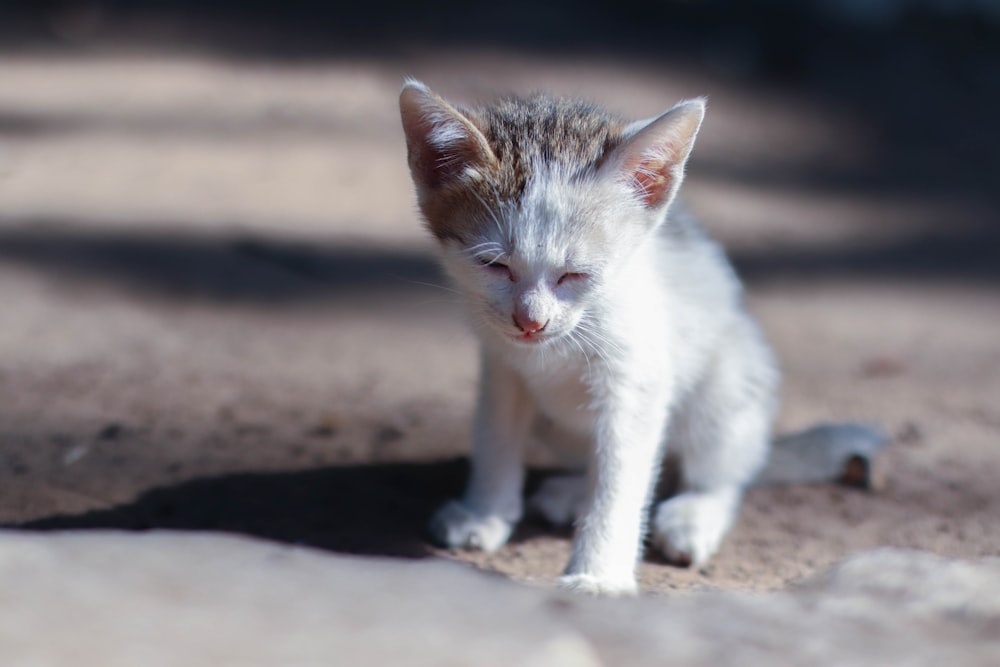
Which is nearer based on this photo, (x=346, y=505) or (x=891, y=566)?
(x=891, y=566)

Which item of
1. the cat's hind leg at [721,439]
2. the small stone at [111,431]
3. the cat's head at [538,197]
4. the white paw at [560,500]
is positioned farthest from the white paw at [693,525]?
the small stone at [111,431]

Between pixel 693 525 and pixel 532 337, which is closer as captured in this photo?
pixel 532 337

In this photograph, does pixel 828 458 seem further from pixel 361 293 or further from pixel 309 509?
pixel 361 293

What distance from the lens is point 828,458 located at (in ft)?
10.5

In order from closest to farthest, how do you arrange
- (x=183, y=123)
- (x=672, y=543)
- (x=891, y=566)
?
1. (x=891, y=566)
2. (x=672, y=543)
3. (x=183, y=123)

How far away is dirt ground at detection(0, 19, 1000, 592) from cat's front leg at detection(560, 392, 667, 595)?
227 mm

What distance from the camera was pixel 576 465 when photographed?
3.14 meters

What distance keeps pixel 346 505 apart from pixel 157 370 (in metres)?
1.22

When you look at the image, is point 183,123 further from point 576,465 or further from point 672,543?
point 672,543

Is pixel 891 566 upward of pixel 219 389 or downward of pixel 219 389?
upward

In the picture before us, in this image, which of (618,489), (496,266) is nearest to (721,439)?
(618,489)

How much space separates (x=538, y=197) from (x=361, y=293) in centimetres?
245

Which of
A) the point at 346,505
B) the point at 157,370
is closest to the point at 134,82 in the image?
the point at 157,370

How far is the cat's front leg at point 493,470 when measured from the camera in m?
2.73
